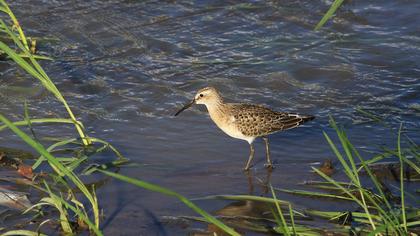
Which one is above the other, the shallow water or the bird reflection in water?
the bird reflection in water

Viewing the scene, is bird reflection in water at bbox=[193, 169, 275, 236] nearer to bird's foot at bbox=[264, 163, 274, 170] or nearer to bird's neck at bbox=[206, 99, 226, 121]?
bird's foot at bbox=[264, 163, 274, 170]

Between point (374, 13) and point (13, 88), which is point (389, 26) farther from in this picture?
point (13, 88)

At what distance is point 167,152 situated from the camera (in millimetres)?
8477

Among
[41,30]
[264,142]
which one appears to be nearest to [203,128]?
[264,142]

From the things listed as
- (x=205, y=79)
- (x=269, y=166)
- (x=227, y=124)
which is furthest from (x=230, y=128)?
(x=205, y=79)

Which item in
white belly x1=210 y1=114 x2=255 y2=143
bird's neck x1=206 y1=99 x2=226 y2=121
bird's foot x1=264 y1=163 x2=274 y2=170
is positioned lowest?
bird's foot x1=264 y1=163 x2=274 y2=170

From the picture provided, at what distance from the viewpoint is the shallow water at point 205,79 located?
796 centimetres

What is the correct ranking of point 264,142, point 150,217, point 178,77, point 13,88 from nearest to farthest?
point 150,217
point 264,142
point 13,88
point 178,77

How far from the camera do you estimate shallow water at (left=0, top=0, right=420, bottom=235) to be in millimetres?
7961

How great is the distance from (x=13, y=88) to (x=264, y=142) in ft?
10.6

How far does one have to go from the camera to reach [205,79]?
418 inches

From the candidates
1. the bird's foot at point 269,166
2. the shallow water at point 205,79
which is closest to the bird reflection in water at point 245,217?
the shallow water at point 205,79

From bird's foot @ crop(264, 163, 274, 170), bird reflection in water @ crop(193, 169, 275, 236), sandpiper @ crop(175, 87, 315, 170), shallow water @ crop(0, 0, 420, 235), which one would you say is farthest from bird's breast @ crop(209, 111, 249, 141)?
bird reflection in water @ crop(193, 169, 275, 236)

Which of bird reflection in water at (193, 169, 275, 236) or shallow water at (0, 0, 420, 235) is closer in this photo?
bird reflection in water at (193, 169, 275, 236)
